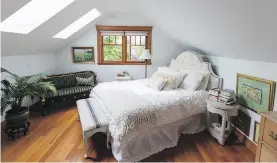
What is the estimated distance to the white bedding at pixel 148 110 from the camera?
6.88ft

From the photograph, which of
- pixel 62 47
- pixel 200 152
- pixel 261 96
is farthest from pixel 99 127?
pixel 62 47

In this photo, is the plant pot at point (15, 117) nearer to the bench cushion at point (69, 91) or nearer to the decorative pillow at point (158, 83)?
the bench cushion at point (69, 91)

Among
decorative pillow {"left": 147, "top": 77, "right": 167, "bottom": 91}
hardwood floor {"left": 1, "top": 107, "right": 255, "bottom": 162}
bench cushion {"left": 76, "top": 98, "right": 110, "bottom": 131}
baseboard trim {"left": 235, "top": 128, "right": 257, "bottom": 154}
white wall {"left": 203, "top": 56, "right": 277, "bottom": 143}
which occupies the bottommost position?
hardwood floor {"left": 1, "top": 107, "right": 255, "bottom": 162}

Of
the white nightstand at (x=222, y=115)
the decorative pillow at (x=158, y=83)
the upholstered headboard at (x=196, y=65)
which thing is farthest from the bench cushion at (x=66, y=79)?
the white nightstand at (x=222, y=115)

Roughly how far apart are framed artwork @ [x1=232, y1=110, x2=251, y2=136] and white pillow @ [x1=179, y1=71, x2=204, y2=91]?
80cm

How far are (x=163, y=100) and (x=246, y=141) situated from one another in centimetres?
134

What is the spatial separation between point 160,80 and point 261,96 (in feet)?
5.00

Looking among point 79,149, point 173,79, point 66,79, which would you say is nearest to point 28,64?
point 66,79

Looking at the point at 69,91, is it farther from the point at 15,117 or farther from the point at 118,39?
the point at 118,39

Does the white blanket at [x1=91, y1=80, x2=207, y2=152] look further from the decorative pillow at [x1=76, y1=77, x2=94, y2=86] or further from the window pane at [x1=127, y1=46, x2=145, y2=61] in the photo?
the window pane at [x1=127, y1=46, x2=145, y2=61]

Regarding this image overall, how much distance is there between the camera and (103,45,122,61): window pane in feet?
15.5

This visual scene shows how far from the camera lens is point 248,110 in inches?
97.4

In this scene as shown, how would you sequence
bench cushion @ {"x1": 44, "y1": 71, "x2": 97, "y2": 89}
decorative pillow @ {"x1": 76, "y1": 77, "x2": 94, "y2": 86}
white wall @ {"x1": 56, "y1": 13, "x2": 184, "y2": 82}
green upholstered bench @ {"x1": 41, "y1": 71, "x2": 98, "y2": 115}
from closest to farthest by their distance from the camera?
green upholstered bench @ {"x1": 41, "y1": 71, "x2": 98, "y2": 115} → bench cushion @ {"x1": 44, "y1": 71, "x2": 97, "y2": 89} → decorative pillow @ {"x1": 76, "y1": 77, "x2": 94, "y2": 86} → white wall @ {"x1": 56, "y1": 13, "x2": 184, "y2": 82}

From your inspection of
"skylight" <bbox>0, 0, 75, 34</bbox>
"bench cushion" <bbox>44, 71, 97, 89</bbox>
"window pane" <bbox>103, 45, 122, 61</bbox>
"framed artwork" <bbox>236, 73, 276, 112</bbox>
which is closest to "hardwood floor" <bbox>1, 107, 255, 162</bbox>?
"framed artwork" <bbox>236, 73, 276, 112</bbox>
